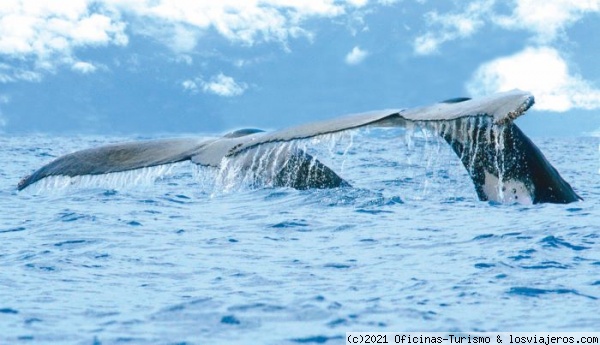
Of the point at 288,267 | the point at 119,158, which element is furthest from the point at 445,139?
the point at 119,158

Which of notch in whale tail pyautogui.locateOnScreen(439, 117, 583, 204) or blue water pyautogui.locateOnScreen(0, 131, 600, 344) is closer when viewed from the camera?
blue water pyautogui.locateOnScreen(0, 131, 600, 344)

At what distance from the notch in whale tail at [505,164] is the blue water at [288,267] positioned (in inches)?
10.5

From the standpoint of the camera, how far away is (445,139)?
8336 millimetres

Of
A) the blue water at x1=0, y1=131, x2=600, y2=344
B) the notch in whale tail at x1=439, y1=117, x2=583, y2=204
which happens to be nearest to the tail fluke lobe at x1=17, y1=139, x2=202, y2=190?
the blue water at x1=0, y1=131, x2=600, y2=344

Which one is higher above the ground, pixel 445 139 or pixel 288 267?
pixel 445 139

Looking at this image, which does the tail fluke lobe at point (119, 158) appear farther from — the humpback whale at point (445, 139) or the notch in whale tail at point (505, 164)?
the notch in whale tail at point (505, 164)

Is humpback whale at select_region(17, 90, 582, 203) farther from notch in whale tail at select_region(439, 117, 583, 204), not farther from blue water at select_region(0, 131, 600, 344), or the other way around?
blue water at select_region(0, 131, 600, 344)

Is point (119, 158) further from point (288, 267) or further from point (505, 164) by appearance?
point (505, 164)

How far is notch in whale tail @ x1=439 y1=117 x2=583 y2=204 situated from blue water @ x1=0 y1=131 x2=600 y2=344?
0.27m

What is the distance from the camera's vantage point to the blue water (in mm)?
5977

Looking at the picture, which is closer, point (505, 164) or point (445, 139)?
point (445, 139)

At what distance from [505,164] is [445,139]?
2.24ft

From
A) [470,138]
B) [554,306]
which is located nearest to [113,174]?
[470,138]

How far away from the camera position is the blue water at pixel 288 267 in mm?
5977
